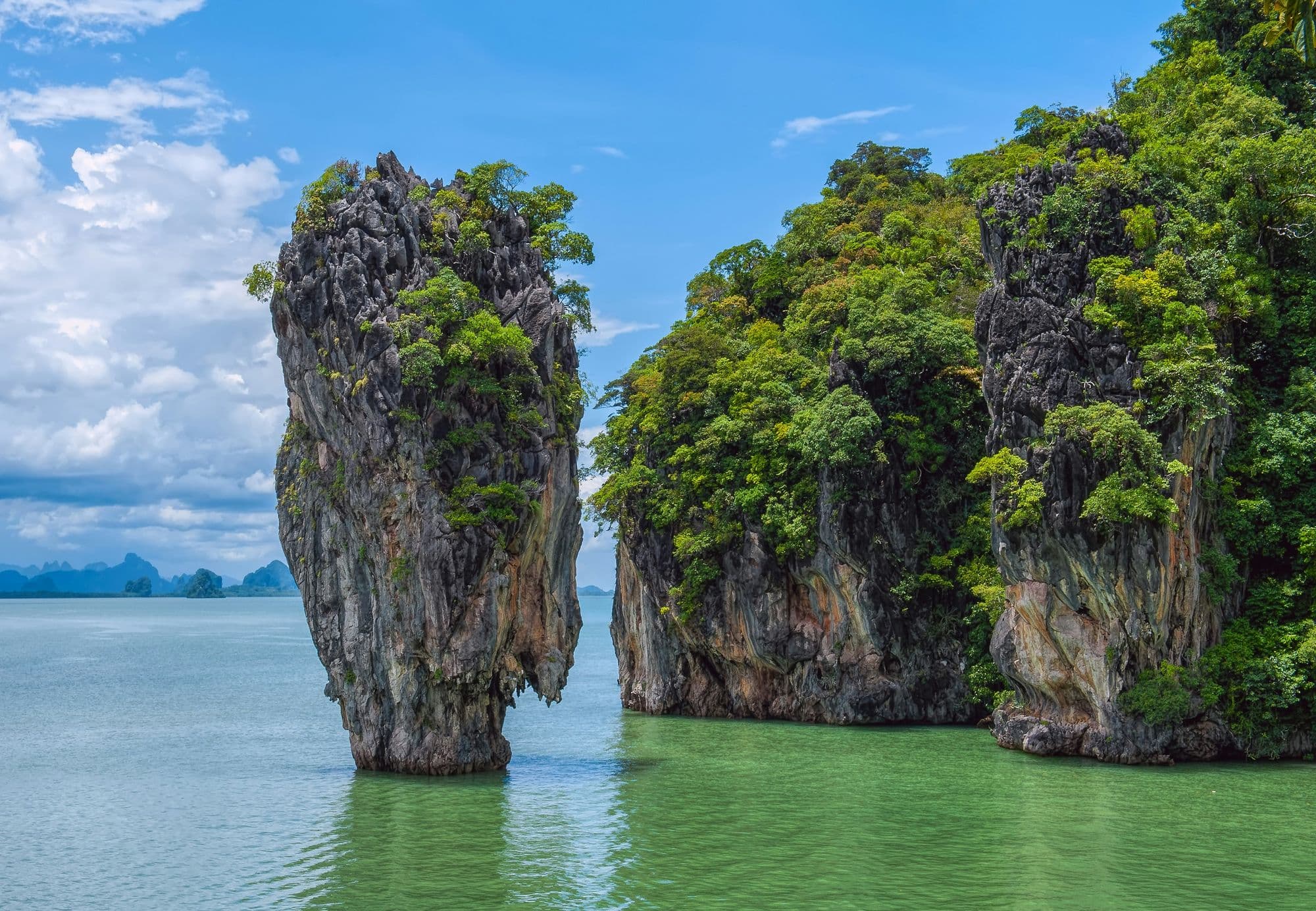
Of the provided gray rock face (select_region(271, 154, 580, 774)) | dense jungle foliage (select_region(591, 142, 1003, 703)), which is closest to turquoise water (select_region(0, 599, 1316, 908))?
gray rock face (select_region(271, 154, 580, 774))

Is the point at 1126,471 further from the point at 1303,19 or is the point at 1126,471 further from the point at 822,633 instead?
the point at 1303,19

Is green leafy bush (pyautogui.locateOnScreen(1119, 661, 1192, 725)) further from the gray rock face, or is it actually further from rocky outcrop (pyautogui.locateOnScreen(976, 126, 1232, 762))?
the gray rock face

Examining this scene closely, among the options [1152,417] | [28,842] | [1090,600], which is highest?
[1152,417]

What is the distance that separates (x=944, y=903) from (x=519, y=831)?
27.9 ft

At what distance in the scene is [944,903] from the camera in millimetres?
17609

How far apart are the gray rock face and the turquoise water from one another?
194 centimetres

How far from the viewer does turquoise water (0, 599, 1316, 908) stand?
18.5 m

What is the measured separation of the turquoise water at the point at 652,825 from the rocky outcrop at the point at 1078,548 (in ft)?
4.14

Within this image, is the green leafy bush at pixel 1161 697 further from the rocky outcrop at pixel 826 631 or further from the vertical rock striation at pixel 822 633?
the rocky outcrop at pixel 826 631

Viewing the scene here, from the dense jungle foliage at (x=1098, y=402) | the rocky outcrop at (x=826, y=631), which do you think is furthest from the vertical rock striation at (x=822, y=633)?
the dense jungle foliage at (x=1098, y=402)

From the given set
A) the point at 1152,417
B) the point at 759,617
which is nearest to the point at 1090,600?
the point at 1152,417

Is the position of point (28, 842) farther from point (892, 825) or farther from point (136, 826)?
point (892, 825)

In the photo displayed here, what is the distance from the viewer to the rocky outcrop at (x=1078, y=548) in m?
28.9

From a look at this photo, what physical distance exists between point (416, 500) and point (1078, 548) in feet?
52.8
